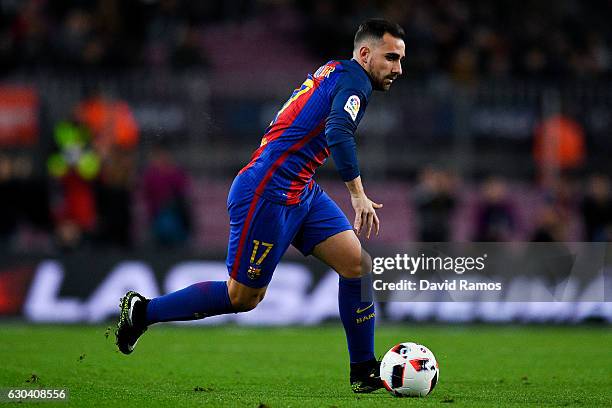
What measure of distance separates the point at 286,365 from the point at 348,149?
3335mm

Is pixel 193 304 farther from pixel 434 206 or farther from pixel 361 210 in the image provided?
pixel 434 206

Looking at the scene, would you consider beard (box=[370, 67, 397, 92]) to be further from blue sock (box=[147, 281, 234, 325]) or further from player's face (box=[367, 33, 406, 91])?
blue sock (box=[147, 281, 234, 325])

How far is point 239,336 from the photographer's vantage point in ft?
45.0

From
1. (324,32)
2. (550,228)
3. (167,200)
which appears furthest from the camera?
(324,32)

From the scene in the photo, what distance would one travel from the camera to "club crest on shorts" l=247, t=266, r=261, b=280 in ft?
26.0

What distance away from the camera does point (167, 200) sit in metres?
16.2

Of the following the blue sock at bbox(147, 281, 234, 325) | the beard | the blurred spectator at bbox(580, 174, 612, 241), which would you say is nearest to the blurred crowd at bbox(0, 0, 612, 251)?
the blurred spectator at bbox(580, 174, 612, 241)

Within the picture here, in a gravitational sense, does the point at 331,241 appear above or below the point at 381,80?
below

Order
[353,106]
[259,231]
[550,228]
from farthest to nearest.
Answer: [550,228]
[259,231]
[353,106]

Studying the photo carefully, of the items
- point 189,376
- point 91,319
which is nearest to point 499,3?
point 91,319

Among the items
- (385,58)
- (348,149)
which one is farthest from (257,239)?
(385,58)

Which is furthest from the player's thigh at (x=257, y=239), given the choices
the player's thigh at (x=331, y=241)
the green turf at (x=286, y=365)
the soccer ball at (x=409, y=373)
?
the soccer ball at (x=409, y=373)

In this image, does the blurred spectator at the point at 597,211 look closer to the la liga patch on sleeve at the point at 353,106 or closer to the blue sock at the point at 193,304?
the blue sock at the point at 193,304

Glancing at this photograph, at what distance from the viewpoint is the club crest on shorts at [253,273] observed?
791 centimetres
